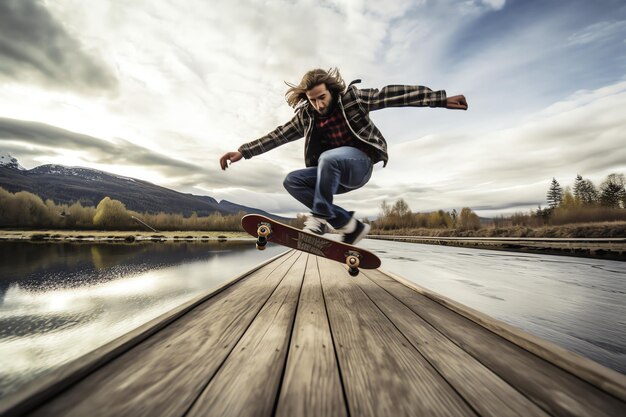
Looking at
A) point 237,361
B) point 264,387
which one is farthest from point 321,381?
point 237,361

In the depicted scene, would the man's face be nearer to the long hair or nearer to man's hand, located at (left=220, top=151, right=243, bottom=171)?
the long hair

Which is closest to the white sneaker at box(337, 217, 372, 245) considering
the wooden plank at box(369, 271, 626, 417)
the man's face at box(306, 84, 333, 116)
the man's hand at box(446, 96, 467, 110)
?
the man's face at box(306, 84, 333, 116)

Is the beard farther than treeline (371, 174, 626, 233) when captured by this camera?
No

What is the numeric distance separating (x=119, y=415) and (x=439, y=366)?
4.15ft

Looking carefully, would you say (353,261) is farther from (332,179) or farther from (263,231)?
(263,231)

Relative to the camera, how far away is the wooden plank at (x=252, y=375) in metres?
0.86

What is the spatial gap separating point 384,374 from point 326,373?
0.83ft

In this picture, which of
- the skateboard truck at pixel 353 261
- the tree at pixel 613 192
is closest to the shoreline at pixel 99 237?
the skateboard truck at pixel 353 261

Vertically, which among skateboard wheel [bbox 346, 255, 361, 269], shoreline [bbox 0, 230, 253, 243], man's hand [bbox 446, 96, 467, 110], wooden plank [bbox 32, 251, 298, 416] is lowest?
shoreline [bbox 0, 230, 253, 243]

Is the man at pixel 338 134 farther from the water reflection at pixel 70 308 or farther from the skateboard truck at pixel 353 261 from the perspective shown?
the water reflection at pixel 70 308

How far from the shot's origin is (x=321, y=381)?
1.02 metres

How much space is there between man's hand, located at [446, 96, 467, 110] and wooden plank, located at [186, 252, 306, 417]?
97.7 inches

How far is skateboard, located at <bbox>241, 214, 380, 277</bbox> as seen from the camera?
266 cm

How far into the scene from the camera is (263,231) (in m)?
2.72
